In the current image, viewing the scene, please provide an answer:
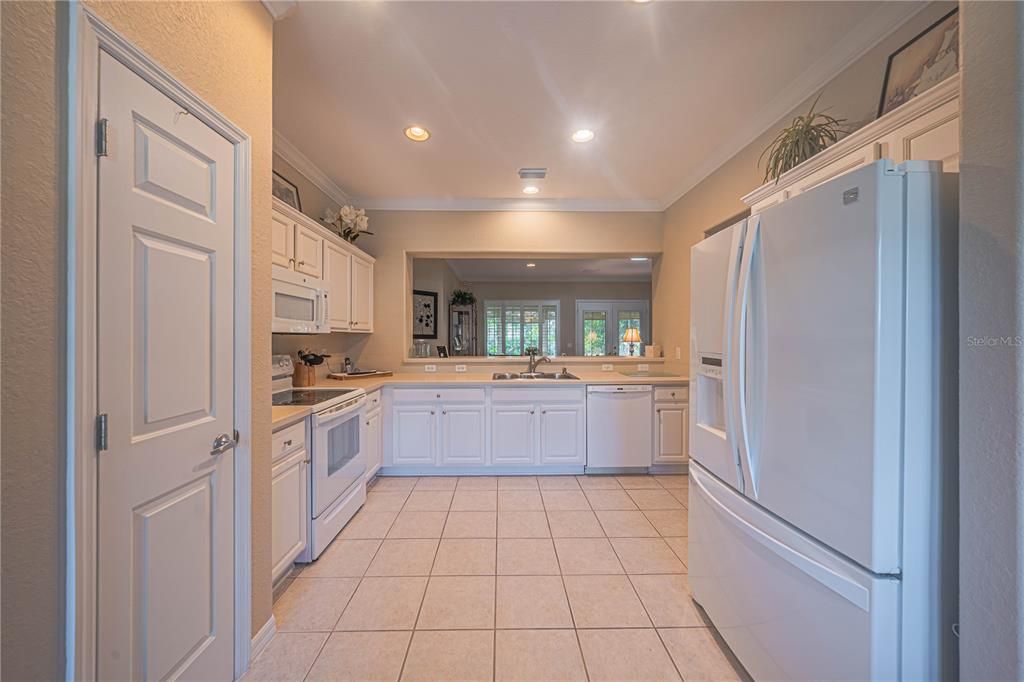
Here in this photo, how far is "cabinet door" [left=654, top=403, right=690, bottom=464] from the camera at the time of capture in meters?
3.34

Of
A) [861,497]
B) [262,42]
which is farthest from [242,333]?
[861,497]

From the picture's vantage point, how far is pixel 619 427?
3324mm

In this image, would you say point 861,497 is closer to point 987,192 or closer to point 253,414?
point 987,192

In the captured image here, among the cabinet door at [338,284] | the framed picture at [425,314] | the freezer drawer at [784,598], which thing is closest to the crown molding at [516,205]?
the cabinet door at [338,284]

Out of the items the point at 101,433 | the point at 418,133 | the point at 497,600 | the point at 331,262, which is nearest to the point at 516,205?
the point at 418,133

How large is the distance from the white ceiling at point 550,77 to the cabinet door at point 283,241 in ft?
2.28

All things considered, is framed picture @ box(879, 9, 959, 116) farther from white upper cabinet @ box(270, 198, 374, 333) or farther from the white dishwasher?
white upper cabinet @ box(270, 198, 374, 333)

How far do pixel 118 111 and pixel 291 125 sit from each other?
184cm

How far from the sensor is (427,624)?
1.59 metres

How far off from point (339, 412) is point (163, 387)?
1327 millimetres

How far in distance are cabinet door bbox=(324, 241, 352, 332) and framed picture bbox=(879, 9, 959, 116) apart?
3288mm

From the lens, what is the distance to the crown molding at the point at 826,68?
61.2 inches

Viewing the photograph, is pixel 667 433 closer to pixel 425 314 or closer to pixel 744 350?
pixel 744 350

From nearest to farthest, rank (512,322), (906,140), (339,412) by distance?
1. (906,140)
2. (339,412)
3. (512,322)
